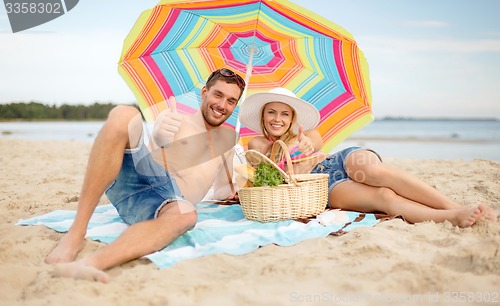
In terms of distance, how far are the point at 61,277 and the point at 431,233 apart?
7.53ft

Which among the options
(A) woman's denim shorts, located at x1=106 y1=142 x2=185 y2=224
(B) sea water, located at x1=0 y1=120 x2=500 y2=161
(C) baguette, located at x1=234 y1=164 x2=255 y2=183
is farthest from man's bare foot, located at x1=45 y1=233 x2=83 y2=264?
(B) sea water, located at x1=0 y1=120 x2=500 y2=161

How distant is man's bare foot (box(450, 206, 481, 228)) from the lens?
2771 millimetres

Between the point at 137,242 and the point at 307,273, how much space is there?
39.6 inches

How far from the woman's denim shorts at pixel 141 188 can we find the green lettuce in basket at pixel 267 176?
25.2 inches

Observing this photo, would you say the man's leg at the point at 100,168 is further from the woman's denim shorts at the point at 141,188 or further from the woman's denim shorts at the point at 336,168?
the woman's denim shorts at the point at 336,168

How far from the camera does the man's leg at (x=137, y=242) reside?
2000mm

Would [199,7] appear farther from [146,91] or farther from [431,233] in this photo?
[431,233]

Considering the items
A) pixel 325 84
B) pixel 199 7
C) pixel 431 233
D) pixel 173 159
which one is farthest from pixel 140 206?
pixel 325 84

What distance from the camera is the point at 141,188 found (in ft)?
9.08

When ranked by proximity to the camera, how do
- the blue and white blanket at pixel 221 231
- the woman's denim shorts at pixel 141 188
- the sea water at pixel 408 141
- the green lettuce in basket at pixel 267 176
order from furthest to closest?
the sea water at pixel 408 141 → the green lettuce in basket at pixel 267 176 → the woman's denim shorts at pixel 141 188 → the blue and white blanket at pixel 221 231

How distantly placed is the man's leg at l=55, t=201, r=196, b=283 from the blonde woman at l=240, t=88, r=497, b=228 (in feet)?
3.43

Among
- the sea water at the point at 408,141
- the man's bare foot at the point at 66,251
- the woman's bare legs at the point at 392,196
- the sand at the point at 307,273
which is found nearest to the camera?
the sand at the point at 307,273

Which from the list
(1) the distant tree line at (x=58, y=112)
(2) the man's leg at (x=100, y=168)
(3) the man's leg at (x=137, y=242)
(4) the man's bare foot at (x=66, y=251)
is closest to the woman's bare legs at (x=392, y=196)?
(3) the man's leg at (x=137, y=242)

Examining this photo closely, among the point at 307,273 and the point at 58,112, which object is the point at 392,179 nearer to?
the point at 307,273
